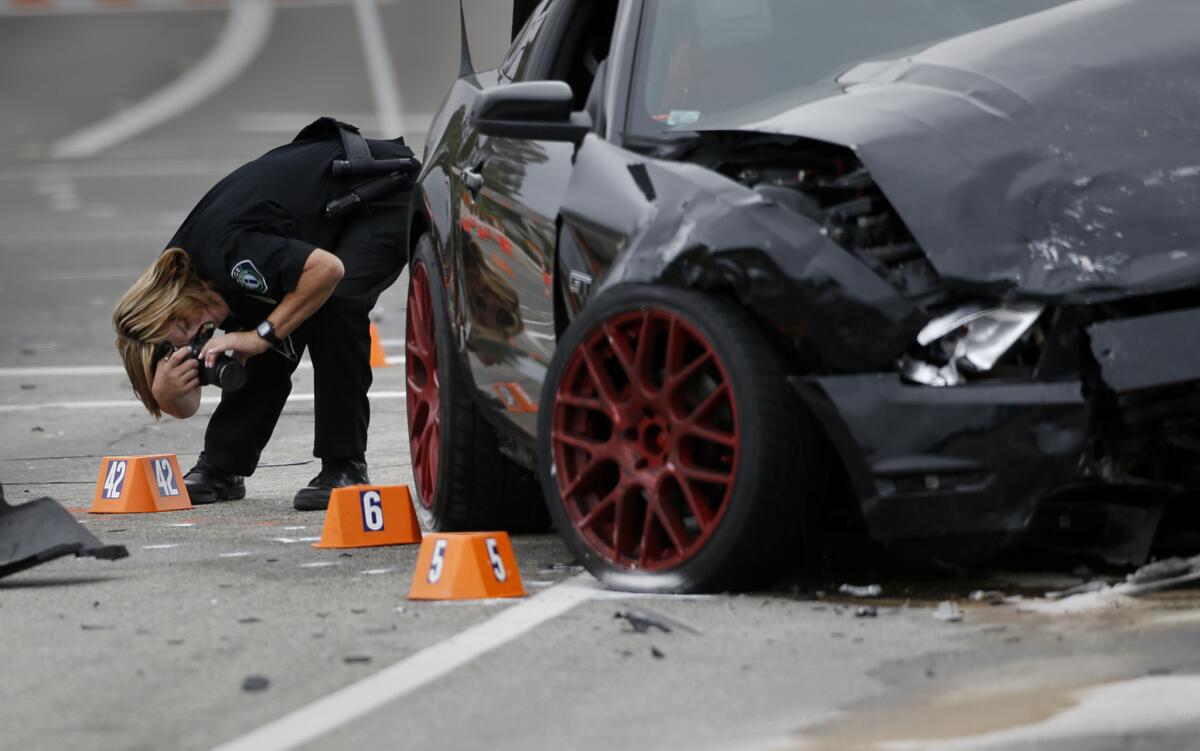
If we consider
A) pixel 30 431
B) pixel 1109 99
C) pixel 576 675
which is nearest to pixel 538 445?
pixel 576 675

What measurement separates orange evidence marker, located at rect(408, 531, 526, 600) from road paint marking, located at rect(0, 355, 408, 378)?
7074 mm

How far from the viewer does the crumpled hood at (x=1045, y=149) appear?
4.98 m

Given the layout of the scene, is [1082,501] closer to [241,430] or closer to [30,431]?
[241,430]

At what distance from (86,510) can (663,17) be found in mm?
3075

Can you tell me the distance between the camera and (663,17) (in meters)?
6.16

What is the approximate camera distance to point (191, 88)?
103ft

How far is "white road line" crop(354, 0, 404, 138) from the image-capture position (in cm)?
2688

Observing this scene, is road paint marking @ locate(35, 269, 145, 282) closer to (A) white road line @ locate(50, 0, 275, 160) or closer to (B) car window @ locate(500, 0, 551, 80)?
(A) white road line @ locate(50, 0, 275, 160)

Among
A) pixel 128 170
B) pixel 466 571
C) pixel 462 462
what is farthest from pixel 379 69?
pixel 466 571

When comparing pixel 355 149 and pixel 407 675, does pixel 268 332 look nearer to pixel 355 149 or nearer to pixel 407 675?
pixel 355 149

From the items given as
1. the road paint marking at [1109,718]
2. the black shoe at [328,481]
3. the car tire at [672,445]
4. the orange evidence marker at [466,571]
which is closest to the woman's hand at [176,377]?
the black shoe at [328,481]

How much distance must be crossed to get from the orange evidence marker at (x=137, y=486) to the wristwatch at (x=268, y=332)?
553 millimetres

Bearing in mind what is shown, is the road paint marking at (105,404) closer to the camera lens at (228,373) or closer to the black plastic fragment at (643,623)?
the camera lens at (228,373)

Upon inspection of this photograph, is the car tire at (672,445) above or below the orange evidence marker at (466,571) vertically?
above
